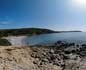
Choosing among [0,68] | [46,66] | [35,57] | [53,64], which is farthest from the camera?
[35,57]

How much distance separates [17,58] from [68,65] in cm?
549

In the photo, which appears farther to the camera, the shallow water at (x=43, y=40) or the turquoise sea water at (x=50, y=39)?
the turquoise sea water at (x=50, y=39)

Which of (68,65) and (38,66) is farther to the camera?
(68,65)

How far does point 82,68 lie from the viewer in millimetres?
15938

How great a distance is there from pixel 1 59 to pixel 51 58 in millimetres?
7029

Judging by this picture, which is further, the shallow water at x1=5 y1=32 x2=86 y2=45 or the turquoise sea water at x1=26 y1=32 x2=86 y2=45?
the turquoise sea water at x1=26 y1=32 x2=86 y2=45

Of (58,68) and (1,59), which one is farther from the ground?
(1,59)

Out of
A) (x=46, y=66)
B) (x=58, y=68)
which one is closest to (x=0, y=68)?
(x=46, y=66)

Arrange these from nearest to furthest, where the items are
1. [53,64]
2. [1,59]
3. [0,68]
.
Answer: [0,68] → [1,59] → [53,64]

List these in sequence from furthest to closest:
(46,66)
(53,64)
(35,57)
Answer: (35,57) < (53,64) < (46,66)

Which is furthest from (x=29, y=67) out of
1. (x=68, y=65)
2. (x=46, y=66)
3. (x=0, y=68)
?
(x=68, y=65)

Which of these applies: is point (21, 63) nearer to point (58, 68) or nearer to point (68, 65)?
point (58, 68)

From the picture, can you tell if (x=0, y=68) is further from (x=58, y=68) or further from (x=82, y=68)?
(x=82, y=68)

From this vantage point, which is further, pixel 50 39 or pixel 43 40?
pixel 50 39
